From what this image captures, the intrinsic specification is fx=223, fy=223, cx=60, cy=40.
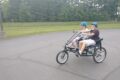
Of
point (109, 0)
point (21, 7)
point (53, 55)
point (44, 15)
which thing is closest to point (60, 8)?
point (44, 15)

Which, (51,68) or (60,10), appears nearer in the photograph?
(51,68)

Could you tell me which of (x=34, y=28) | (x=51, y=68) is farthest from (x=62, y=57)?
(x=34, y=28)

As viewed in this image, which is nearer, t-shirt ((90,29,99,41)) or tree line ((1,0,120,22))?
t-shirt ((90,29,99,41))

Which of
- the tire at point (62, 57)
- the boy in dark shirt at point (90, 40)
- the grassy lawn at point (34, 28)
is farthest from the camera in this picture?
the grassy lawn at point (34, 28)

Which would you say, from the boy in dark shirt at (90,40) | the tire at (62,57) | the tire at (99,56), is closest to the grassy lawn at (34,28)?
the tire at (62,57)

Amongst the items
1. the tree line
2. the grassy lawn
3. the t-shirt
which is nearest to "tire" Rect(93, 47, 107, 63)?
the t-shirt

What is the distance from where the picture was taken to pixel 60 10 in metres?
50.6

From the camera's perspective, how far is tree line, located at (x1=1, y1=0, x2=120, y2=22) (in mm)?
48188

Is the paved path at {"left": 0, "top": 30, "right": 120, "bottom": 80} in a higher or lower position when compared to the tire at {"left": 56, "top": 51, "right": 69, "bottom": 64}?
lower

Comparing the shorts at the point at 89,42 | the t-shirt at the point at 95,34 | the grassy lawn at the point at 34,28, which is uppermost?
the t-shirt at the point at 95,34

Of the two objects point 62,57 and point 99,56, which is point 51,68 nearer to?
point 62,57

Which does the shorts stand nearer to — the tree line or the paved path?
the paved path

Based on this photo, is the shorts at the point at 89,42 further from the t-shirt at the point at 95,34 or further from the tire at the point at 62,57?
the tire at the point at 62,57

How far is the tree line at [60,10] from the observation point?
4819 cm
